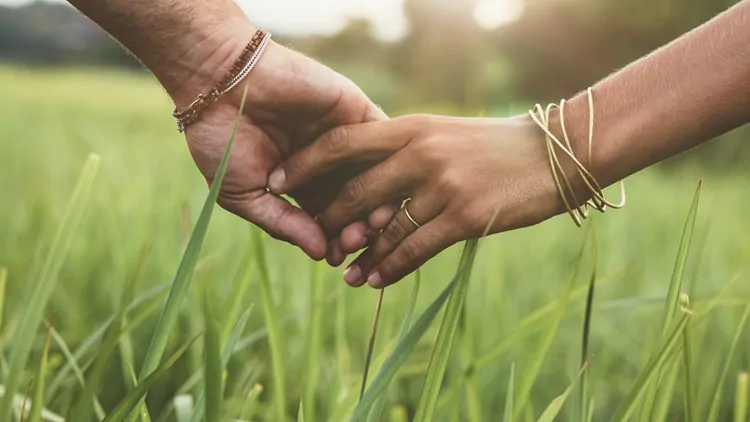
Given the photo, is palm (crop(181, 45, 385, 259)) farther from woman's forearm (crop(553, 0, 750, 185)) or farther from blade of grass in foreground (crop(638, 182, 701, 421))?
blade of grass in foreground (crop(638, 182, 701, 421))

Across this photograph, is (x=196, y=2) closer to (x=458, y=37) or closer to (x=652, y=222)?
(x=652, y=222)

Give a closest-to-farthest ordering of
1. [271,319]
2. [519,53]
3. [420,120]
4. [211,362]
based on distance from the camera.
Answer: [211,362] → [271,319] → [420,120] → [519,53]

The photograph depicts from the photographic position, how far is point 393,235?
3.43ft

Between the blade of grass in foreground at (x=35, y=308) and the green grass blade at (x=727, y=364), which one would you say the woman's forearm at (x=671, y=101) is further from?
the blade of grass in foreground at (x=35, y=308)

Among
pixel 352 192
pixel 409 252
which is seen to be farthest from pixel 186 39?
pixel 409 252

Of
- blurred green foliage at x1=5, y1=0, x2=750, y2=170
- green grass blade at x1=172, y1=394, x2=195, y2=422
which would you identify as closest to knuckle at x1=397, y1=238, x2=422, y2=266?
green grass blade at x1=172, y1=394, x2=195, y2=422

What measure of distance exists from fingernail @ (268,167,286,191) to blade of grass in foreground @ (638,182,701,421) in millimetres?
570

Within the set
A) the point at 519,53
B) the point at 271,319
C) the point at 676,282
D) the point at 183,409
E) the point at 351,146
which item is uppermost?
the point at 519,53

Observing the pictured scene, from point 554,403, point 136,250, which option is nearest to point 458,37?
point 136,250

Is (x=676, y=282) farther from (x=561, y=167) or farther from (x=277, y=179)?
(x=277, y=179)

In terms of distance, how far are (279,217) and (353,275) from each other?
0.42 feet

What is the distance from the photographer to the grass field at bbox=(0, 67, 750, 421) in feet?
2.39

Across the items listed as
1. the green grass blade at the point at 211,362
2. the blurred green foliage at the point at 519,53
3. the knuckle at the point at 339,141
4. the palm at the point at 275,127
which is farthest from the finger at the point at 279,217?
the blurred green foliage at the point at 519,53

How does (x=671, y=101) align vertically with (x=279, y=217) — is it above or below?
above
